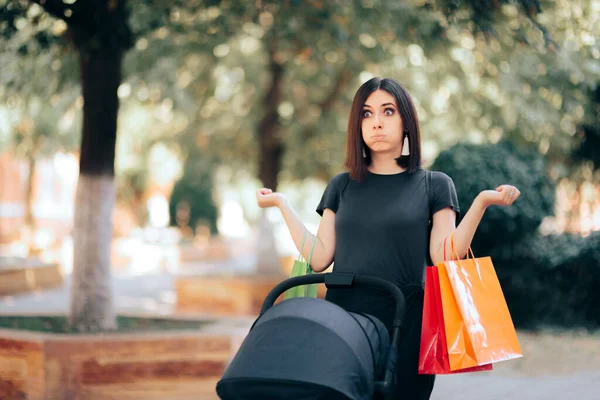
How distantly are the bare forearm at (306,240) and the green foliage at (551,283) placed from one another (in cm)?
692

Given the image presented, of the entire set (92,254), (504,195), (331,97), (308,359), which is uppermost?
(331,97)

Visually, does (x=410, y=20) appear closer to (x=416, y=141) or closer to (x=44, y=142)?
(x=416, y=141)

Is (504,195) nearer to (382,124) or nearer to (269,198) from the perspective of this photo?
(382,124)

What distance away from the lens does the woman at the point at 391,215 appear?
9.88ft

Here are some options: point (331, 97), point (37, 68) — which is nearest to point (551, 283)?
point (331, 97)

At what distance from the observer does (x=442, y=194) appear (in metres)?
3.12

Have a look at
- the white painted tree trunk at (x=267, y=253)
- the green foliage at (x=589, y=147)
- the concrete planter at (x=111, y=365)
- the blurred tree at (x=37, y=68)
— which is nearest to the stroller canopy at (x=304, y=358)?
the concrete planter at (x=111, y=365)

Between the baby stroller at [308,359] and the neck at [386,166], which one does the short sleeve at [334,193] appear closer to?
the neck at [386,166]

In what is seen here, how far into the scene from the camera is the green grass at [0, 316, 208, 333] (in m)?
6.66

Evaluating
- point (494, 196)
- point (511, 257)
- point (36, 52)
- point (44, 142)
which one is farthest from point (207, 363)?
point (44, 142)

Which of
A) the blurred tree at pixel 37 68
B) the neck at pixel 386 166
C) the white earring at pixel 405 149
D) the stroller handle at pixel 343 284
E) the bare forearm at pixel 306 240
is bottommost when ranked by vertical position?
the stroller handle at pixel 343 284

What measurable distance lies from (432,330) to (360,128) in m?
0.81

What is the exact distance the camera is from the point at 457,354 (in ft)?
9.39

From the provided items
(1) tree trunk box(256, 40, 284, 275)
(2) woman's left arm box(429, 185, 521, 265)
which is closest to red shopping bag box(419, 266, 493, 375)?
(2) woman's left arm box(429, 185, 521, 265)
